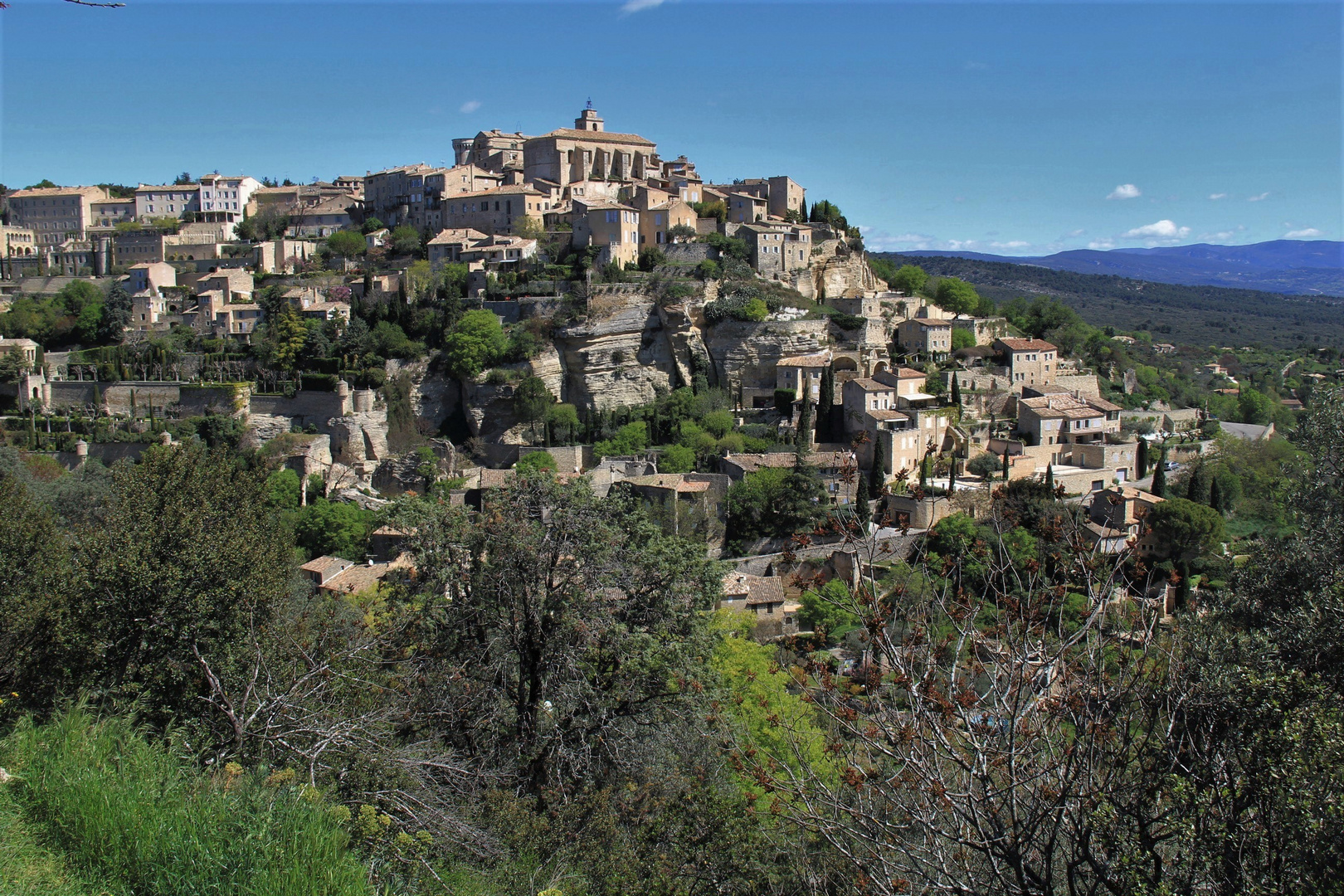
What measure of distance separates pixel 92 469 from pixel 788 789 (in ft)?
112

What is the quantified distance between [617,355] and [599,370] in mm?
1031

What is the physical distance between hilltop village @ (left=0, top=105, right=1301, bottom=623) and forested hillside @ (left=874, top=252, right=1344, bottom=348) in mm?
85816

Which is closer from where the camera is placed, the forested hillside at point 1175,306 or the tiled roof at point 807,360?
the tiled roof at point 807,360

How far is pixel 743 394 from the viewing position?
4000 centimetres

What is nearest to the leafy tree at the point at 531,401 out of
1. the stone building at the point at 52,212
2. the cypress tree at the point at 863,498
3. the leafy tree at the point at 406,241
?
the cypress tree at the point at 863,498

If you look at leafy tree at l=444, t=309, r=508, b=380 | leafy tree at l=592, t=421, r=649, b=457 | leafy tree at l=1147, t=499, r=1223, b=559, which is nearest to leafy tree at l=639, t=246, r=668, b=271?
leafy tree at l=444, t=309, r=508, b=380

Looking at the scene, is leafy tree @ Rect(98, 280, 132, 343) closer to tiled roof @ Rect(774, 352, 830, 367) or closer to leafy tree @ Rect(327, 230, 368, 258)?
leafy tree @ Rect(327, 230, 368, 258)

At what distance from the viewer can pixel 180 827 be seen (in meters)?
6.64

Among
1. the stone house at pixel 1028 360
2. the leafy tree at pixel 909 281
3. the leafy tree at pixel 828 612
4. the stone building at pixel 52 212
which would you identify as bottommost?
the leafy tree at pixel 828 612

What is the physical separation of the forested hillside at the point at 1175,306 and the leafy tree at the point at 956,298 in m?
77.4

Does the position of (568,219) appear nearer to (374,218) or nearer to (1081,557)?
(374,218)

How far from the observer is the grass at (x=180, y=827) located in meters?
6.39

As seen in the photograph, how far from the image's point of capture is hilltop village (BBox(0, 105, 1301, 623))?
106ft

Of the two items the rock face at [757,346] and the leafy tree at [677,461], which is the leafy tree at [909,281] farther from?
the leafy tree at [677,461]
